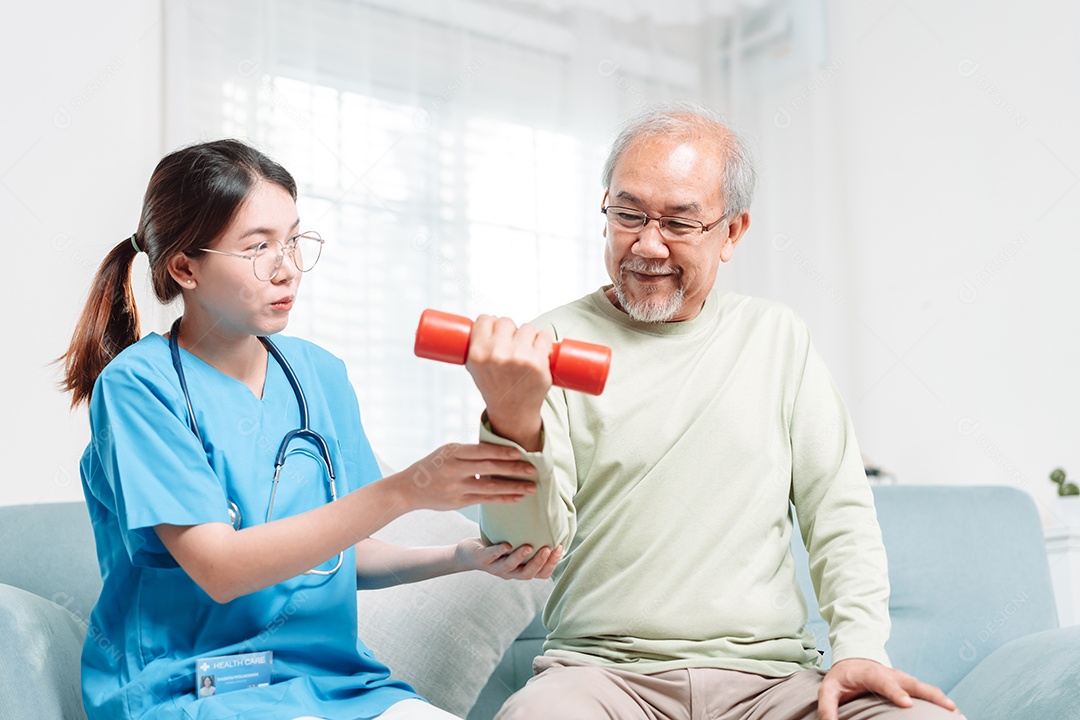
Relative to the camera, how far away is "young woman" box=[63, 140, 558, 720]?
1.16 metres

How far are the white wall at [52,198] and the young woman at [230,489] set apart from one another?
4.94 ft

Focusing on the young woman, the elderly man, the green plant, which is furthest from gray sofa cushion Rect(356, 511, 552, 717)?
the green plant

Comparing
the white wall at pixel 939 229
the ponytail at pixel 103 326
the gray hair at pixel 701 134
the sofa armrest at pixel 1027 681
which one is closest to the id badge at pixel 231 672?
the ponytail at pixel 103 326

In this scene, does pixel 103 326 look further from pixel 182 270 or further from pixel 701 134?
pixel 701 134

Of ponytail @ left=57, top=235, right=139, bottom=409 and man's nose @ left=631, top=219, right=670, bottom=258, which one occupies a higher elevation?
man's nose @ left=631, top=219, right=670, bottom=258

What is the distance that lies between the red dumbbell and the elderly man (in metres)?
0.27

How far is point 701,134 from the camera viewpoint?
5.23ft

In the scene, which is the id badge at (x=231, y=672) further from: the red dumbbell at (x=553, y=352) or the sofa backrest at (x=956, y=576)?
the sofa backrest at (x=956, y=576)

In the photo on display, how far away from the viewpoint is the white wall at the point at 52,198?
8.99 ft

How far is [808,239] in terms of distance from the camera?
4113 mm

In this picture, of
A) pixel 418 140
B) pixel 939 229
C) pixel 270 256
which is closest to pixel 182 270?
pixel 270 256

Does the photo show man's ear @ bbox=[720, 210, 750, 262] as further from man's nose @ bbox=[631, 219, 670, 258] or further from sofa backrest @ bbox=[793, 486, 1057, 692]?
sofa backrest @ bbox=[793, 486, 1057, 692]

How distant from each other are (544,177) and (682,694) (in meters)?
2.71

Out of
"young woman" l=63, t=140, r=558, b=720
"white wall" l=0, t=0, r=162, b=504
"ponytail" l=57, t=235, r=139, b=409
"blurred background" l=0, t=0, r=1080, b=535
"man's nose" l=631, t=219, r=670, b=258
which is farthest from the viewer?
"blurred background" l=0, t=0, r=1080, b=535
